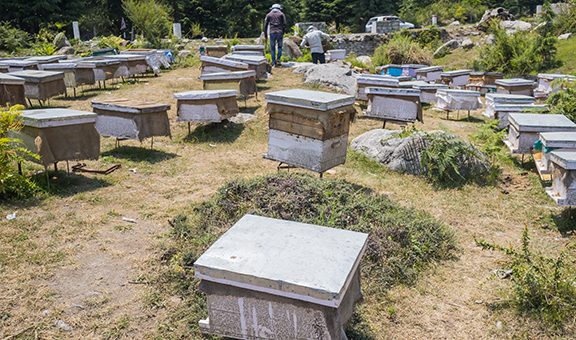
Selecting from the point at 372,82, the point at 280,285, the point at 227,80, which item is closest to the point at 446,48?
the point at 372,82

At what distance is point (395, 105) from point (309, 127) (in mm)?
3382

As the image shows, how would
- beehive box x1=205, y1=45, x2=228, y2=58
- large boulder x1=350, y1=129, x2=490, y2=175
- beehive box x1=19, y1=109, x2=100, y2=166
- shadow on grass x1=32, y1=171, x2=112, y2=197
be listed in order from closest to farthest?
A: 1. beehive box x1=19, y1=109, x2=100, y2=166
2. shadow on grass x1=32, y1=171, x2=112, y2=197
3. large boulder x1=350, y1=129, x2=490, y2=175
4. beehive box x1=205, y1=45, x2=228, y2=58

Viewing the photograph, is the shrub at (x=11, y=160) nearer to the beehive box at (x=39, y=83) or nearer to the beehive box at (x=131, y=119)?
the beehive box at (x=131, y=119)

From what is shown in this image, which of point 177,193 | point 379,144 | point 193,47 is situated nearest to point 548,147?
point 379,144

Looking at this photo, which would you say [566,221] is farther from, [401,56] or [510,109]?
[401,56]

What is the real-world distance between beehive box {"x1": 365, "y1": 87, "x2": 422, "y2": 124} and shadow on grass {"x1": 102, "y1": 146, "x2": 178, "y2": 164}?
3623mm

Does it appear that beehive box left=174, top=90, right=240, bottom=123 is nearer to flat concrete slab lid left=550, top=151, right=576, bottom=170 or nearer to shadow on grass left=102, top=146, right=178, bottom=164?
shadow on grass left=102, top=146, right=178, bottom=164

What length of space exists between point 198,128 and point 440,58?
622 inches

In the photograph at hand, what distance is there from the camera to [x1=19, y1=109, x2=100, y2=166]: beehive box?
563 centimetres

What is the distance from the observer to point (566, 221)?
550cm

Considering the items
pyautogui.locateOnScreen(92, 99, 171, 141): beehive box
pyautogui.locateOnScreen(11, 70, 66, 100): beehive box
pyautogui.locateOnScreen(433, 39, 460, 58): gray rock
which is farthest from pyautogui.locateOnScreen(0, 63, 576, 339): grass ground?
pyautogui.locateOnScreen(433, 39, 460, 58): gray rock

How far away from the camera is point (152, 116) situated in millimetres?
7305

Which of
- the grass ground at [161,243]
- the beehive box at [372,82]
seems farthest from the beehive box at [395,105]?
the grass ground at [161,243]

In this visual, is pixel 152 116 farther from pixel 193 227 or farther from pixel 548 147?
pixel 548 147
